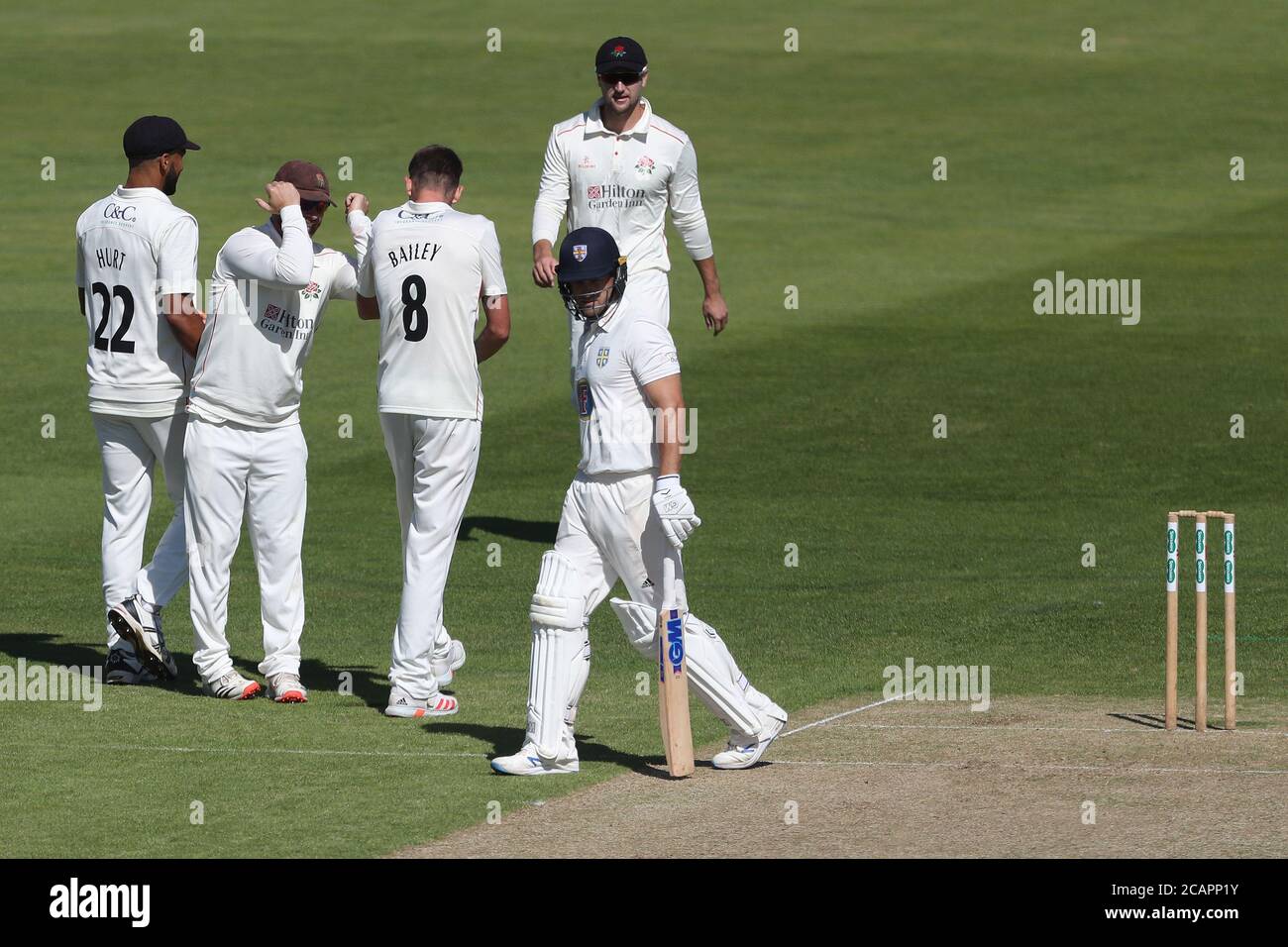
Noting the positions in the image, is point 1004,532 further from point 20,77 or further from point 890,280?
point 20,77

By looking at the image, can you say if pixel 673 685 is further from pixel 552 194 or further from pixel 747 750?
pixel 552 194

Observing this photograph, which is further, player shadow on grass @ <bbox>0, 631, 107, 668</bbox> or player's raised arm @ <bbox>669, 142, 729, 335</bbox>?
player's raised arm @ <bbox>669, 142, 729, 335</bbox>

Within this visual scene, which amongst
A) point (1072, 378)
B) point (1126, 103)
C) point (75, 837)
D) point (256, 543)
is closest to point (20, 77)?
point (1126, 103)

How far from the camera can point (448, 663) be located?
10.5 metres

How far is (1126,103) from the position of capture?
39.9 meters

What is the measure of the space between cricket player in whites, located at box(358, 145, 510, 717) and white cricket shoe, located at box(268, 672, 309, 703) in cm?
47

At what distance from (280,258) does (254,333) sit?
1.46ft

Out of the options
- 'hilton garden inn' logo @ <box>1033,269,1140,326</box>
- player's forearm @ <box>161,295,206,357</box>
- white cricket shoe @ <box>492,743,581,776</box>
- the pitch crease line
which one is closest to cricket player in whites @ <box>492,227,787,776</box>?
white cricket shoe @ <box>492,743,581,776</box>

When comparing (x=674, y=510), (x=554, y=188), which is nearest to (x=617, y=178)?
(x=554, y=188)

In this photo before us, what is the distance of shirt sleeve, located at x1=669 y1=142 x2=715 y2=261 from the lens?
466 inches

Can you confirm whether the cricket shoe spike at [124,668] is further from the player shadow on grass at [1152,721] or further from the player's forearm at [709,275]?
the player shadow on grass at [1152,721]

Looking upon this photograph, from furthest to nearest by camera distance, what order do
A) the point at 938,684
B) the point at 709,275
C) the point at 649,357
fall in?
the point at 709,275 < the point at 938,684 < the point at 649,357

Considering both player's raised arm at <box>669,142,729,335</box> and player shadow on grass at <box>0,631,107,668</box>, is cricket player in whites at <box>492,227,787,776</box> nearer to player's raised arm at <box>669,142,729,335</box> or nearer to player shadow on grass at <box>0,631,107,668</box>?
player's raised arm at <box>669,142,729,335</box>

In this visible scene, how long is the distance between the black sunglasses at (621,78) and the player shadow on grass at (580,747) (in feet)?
12.1
